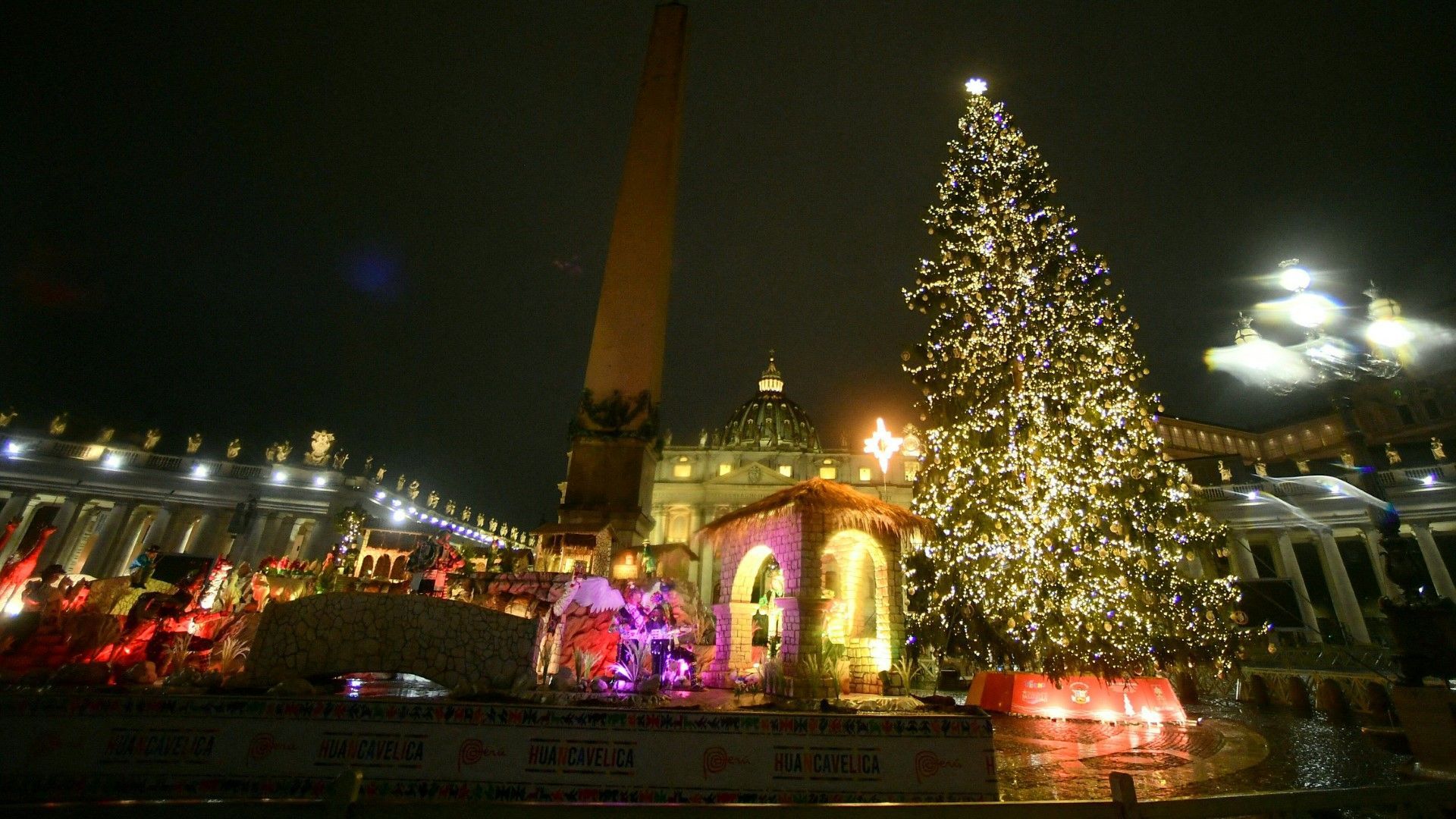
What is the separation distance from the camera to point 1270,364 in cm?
3359

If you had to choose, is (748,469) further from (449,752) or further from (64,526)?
(449,752)

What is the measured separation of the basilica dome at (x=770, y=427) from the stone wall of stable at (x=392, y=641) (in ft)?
196

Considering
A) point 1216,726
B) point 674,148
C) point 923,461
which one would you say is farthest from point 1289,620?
point 674,148

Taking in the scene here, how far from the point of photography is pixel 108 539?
39.7 metres

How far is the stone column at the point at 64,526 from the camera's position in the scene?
126 feet

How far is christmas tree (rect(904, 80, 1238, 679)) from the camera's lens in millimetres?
10688

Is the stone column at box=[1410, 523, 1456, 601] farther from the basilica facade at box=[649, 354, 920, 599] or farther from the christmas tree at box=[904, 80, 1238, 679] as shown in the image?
the basilica facade at box=[649, 354, 920, 599]

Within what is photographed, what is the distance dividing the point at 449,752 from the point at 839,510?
8.63m

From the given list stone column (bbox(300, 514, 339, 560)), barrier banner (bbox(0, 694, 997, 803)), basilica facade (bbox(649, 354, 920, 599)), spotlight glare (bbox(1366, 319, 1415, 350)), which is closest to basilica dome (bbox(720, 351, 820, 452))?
basilica facade (bbox(649, 354, 920, 599))

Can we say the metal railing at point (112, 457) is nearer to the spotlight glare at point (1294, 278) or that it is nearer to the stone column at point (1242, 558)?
the spotlight glare at point (1294, 278)

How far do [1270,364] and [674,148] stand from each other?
38.3 m

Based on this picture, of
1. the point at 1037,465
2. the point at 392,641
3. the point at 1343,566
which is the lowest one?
the point at 392,641

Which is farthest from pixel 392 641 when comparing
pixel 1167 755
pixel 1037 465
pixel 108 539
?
pixel 108 539

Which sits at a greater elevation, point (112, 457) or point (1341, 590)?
point (112, 457)
